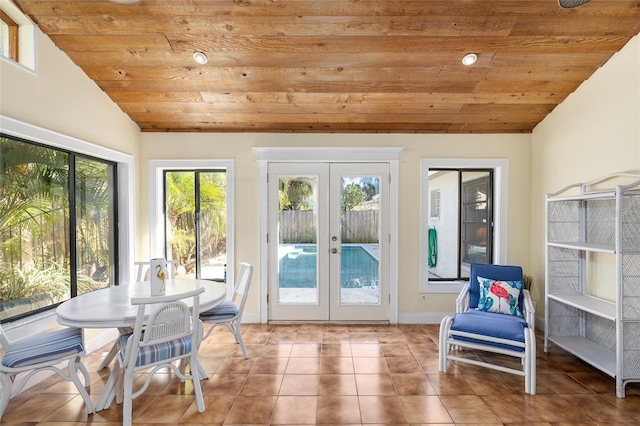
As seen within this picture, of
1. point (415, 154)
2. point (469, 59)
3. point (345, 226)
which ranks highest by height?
point (469, 59)

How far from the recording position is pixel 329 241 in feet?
13.6

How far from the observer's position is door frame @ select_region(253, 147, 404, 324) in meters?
4.07

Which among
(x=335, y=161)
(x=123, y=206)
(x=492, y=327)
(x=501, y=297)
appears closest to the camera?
(x=492, y=327)

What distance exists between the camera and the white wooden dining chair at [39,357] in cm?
212

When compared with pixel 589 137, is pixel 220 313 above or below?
below

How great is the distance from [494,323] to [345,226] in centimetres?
189

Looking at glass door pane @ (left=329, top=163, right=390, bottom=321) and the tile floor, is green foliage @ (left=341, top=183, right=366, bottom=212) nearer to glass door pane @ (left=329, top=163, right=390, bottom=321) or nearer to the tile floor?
glass door pane @ (left=329, top=163, right=390, bottom=321)

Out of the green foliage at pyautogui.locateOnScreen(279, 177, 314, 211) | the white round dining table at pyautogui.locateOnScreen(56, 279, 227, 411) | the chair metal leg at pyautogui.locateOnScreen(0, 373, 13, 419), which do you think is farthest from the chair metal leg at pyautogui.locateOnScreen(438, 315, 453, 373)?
the chair metal leg at pyautogui.locateOnScreen(0, 373, 13, 419)

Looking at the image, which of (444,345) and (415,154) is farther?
(415,154)

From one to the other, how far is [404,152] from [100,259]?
142 inches

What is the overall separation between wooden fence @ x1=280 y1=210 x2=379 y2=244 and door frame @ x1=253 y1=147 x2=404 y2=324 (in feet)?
0.71

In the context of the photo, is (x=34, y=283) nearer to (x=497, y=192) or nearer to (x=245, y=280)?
(x=245, y=280)

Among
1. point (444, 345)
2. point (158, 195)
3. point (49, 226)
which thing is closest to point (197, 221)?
point (158, 195)

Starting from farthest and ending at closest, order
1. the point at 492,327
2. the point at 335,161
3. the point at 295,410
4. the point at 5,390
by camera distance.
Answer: the point at 335,161 < the point at 492,327 < the point at 295,410 < the point at 5,390
